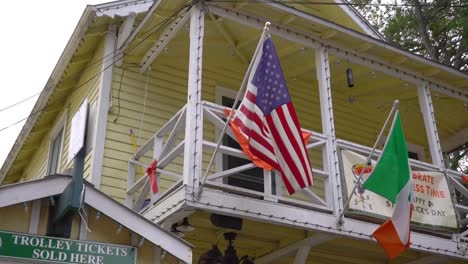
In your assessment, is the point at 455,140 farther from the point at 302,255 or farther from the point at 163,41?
the point at 163,41

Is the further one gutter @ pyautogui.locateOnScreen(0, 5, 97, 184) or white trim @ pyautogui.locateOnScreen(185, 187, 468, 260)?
gutter @ pyautogui.locateOnScreen(0, 5, 97, 184)

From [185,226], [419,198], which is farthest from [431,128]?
[185,226]

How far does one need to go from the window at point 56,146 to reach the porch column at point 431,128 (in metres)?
7.08

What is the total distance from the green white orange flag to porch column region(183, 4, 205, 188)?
7.39 ft

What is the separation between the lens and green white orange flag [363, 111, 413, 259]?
7.76 m

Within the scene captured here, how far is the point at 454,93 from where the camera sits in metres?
10.9

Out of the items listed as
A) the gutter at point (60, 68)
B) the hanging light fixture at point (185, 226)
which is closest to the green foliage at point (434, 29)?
the gutter at point (60, 68)

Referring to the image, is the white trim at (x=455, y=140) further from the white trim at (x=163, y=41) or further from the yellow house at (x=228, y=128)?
the white trim at (x=163, y=41)

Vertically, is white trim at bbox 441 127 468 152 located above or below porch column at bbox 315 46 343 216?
above

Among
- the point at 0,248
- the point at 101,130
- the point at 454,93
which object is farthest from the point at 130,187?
the point at 454,93

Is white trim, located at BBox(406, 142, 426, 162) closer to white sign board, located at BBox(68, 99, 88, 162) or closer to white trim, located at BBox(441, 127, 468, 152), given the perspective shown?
white trim, located at BBox(441, 127, 468, 152)

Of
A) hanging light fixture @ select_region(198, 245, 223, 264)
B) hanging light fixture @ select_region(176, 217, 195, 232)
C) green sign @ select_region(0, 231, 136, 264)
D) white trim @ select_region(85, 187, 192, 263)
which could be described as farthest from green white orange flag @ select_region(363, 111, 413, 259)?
green sign @ select_region(0, 231, 136, 264)

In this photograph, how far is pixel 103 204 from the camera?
5809 millimetres

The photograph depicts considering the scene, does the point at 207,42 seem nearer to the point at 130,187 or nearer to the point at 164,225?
the point at 130,187
